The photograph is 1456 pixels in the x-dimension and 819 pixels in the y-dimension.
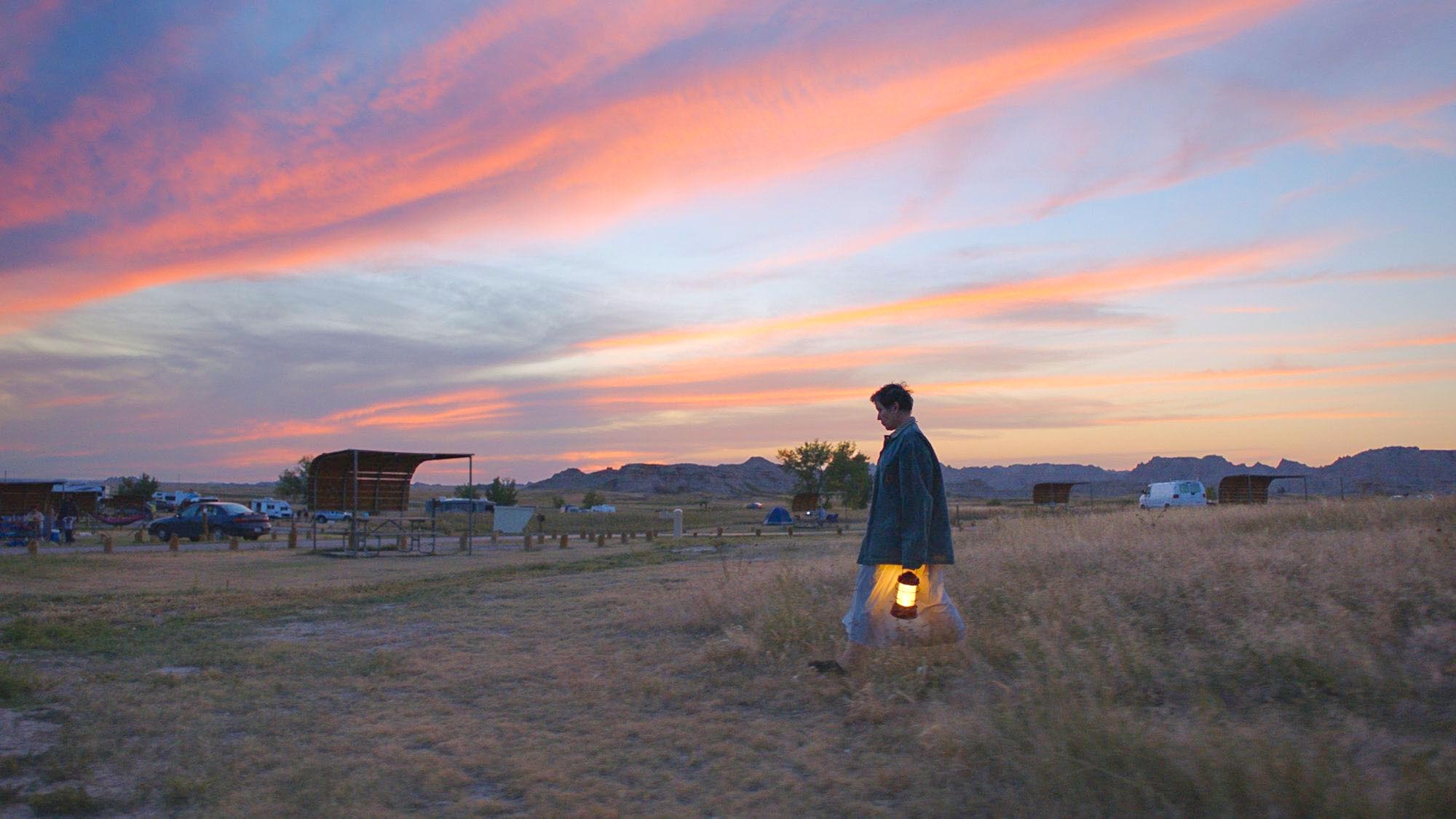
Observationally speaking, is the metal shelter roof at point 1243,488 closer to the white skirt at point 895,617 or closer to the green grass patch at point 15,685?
the white skirt at point 895,617

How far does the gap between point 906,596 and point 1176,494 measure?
41756 millimetres

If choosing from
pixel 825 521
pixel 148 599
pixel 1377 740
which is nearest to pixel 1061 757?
Result: pixel 1377 740

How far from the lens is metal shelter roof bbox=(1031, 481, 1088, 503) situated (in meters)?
45.1

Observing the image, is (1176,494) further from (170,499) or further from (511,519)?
(170,499)

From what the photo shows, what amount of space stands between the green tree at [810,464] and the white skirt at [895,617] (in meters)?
61.5

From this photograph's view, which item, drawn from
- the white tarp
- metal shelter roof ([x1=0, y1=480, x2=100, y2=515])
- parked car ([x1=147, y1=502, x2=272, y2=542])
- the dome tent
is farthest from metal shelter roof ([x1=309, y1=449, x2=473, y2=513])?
the dome tent

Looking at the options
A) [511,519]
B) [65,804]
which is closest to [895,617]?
[65,804]

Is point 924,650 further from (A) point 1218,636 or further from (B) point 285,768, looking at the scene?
(B) point 285,768

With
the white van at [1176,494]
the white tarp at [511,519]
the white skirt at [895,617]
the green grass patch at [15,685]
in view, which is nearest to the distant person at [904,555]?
the white skirt at [895,617]

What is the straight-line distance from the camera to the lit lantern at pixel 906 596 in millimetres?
5809

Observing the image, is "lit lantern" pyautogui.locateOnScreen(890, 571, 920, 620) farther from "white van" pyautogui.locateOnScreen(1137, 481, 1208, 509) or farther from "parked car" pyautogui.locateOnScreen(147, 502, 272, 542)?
"white van" pyautogui.locateOnScreen(1137, 481, 1208, 509)

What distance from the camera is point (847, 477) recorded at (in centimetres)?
6650

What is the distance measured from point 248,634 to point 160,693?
3381 mm

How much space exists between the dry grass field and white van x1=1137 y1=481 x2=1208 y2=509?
112 feet
